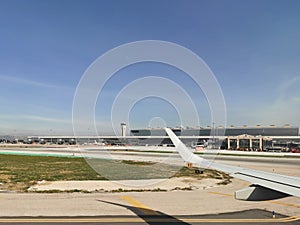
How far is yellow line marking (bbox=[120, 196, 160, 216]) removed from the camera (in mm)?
12414

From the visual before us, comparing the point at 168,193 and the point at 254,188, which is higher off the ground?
the point at 254,188

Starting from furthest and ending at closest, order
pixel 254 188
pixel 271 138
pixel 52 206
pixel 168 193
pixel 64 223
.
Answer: pixel 271 138, pixel 168 193, pixel 52 206, pixel 64 223, pixel 254 188

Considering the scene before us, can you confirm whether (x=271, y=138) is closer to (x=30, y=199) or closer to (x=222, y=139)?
(x=222, y=139)

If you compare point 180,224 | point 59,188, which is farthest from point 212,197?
point 59,188

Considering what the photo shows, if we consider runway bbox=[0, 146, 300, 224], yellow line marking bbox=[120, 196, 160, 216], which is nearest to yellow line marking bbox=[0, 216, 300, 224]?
runway bbox=[0, 146, 300, 224]

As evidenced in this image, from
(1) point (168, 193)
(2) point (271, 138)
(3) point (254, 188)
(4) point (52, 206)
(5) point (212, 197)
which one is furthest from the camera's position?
(2) point (271, 138)

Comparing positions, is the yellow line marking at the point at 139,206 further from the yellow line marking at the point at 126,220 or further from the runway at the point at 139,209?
the yellow line marking at the point at 126,220

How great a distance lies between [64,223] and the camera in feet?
34.9

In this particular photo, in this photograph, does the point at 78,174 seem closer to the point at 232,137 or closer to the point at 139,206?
the point at 139,206

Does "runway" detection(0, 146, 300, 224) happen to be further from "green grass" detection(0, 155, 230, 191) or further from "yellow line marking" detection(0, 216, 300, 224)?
"green grass" detection(0, 155, 230, 191)

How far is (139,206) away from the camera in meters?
13.6

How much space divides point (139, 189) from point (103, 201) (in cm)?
415

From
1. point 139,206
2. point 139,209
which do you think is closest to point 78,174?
point 139,206

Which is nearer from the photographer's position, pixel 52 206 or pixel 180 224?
pixel 180 224
